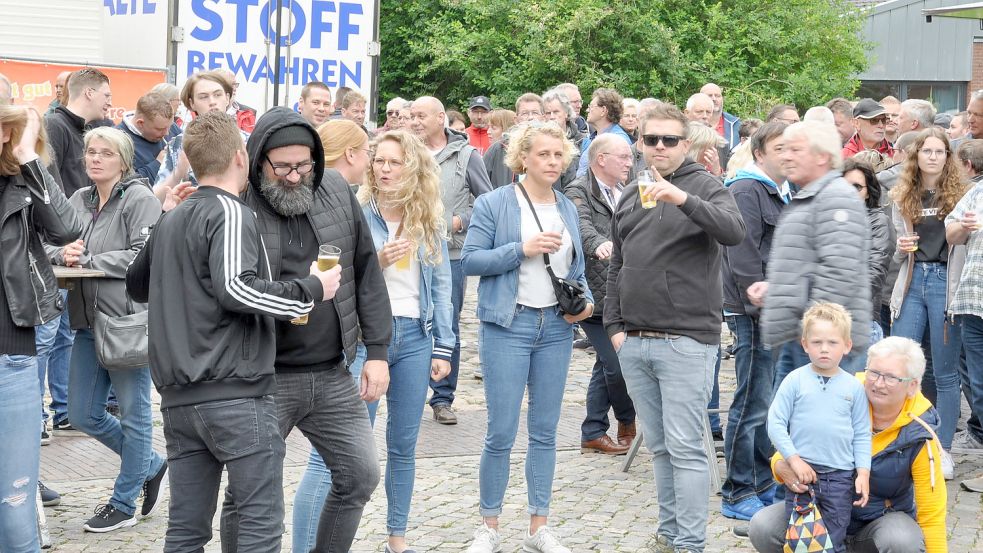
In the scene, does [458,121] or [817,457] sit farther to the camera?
[458,121]

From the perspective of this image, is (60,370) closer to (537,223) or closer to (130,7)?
(537,223)

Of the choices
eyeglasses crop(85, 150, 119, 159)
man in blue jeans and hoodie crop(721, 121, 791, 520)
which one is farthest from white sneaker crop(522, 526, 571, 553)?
eyeglasses crop(85, 150, 119, 159)

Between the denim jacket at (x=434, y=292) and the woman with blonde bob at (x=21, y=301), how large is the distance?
1.45m

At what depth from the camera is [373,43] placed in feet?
47.7

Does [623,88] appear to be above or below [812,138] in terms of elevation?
above

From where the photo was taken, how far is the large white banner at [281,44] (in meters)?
13.4

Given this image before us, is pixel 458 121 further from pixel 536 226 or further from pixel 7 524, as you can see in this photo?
pixel 7 524

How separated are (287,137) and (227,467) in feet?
3.97

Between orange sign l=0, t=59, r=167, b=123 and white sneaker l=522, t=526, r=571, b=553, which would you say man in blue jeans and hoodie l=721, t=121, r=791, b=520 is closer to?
white sneaker l=522, t=526, r=571, b=553

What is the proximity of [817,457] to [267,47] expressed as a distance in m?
9.90

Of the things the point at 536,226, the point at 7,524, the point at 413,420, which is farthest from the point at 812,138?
the point at 7,524

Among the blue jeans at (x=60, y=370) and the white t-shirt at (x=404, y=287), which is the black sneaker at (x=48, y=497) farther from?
the white t-shirt at (x=404, y=287)

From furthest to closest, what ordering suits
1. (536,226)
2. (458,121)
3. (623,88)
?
1. (623,88)
2. (458,121)
3. (536,226)

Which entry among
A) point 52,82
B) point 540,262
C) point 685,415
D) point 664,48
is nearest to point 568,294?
point 540,262
